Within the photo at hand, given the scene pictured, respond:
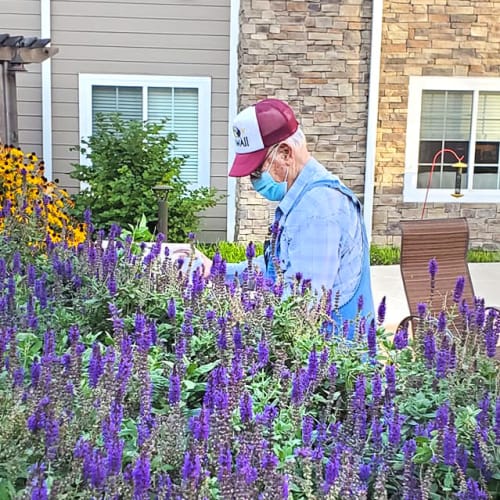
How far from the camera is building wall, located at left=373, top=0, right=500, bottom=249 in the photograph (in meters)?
9.59

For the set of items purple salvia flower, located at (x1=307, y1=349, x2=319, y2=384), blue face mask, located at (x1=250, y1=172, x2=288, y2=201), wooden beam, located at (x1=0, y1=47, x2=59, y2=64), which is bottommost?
purple salvia flower, located at (x1=307, y1=349, x2=319, y2=384)

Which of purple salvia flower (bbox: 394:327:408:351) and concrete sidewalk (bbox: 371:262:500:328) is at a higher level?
purple salvia flower (bbox: 394:327:408:351)

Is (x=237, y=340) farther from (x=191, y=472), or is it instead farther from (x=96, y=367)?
(x=191, y=472)

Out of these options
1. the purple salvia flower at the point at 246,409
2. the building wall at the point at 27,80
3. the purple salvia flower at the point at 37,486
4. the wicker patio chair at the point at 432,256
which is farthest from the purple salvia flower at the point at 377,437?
the building wall at the point at 27,80

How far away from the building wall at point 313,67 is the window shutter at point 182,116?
2.11 ft

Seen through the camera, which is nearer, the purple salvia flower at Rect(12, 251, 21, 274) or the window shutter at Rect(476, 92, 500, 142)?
the purple salvia flower at Rect(12, 251, 21, 274)

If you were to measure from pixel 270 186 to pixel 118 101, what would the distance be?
712 centimetres

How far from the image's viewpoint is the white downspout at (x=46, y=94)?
30.2 feet

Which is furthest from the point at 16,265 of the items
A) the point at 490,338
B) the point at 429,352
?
the point at 490,338

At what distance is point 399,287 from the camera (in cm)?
795

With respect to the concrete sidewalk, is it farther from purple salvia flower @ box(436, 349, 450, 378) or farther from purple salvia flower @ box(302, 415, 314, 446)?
purple salvia flower @ box(302, 415, 314, 446)

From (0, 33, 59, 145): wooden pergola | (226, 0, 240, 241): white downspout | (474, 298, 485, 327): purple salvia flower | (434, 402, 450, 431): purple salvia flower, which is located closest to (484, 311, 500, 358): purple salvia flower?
(474, 298, 485, 327): purple salvia flower

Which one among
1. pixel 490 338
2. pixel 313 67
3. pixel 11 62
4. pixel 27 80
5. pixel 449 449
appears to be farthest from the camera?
pixel 27 80

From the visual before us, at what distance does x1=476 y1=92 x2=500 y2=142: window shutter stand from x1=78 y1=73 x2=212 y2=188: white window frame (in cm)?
340
